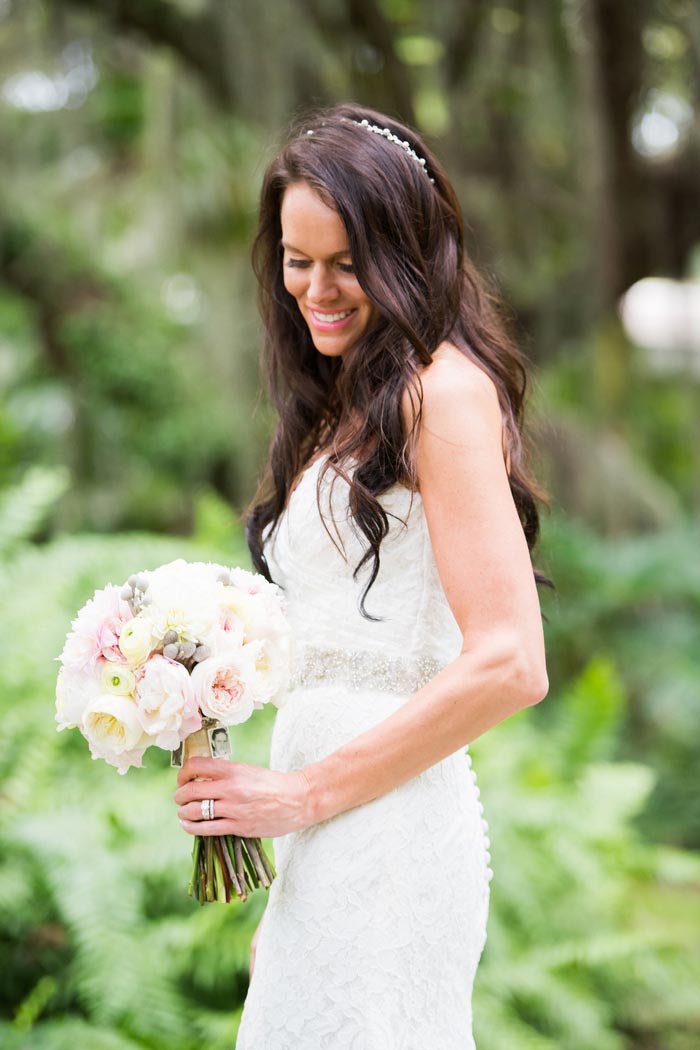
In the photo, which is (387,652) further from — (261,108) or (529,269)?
(529,269)

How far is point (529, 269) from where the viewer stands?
7066 millimetres

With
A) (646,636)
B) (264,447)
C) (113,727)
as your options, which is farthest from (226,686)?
(646,636)

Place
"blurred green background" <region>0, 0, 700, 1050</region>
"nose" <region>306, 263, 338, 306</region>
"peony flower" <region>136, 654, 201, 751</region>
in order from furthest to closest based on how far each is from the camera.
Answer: "blurred green background" <region>0, 0, 700, 1050</region>, "nose" <region>306, 263, 338, 306</region>, "peony flower" <region>136, 654, 201, 751</region>

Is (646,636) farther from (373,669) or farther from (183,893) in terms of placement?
(373,669)

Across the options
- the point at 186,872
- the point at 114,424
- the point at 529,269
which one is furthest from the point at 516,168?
the point at 186,872

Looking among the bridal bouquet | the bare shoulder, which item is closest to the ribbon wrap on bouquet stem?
the bridal bouquet

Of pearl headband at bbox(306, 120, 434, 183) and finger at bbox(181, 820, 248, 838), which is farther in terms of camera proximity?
pearl headband at bbox(306, 120, 434, 183)

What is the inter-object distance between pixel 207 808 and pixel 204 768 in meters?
0.06

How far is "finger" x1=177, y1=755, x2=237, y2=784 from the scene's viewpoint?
167cm

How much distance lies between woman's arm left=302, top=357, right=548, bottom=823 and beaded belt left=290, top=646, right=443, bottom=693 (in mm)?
160

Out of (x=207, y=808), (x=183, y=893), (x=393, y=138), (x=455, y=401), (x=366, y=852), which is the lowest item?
(x=183, y=893)

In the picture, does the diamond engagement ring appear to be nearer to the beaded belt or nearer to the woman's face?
the beaded belt

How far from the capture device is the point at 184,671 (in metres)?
1.62

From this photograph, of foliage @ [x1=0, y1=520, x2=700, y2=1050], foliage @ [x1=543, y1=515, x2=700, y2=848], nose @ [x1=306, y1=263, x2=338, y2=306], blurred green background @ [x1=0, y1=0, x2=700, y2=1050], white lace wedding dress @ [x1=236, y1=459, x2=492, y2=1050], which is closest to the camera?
white lace wedding dress @ [x1=236, y1=459, x2=492, y2=1050]
